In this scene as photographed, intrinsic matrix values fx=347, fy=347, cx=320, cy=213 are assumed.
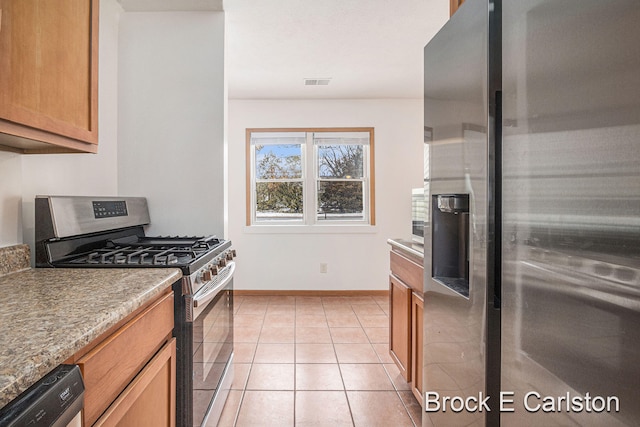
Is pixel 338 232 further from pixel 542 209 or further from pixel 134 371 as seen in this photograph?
pixel 542 209

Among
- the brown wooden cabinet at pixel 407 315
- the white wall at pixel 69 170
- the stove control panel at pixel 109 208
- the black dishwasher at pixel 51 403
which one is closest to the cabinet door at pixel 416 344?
the brown wooden cabinet at pixel 407 315

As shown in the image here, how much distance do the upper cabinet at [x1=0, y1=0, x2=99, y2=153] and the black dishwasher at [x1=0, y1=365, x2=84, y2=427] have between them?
779mm

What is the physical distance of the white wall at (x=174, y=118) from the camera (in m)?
2.34

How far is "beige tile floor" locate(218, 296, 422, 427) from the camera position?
1.94m

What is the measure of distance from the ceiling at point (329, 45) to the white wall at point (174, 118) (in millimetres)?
288

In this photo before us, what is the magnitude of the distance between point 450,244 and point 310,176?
10.5ft

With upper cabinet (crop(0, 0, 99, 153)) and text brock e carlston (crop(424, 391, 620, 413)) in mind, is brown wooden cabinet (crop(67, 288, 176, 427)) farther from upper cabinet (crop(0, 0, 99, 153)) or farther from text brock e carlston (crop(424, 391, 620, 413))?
text brock e carlston (crop(424, 391, 620, 413))

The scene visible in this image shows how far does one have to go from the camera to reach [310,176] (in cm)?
438

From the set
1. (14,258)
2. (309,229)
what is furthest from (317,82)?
(14,258)

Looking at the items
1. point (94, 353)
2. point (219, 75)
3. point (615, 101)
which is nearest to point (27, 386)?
point (94, 353)

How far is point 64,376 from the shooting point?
0.66m

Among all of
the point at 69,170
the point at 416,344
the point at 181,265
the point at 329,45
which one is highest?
the point at 329,45

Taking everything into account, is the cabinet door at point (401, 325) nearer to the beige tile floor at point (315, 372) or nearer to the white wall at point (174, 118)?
the beige tile floor at point (315, 372)

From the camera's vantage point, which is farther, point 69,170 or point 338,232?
point 338,232
